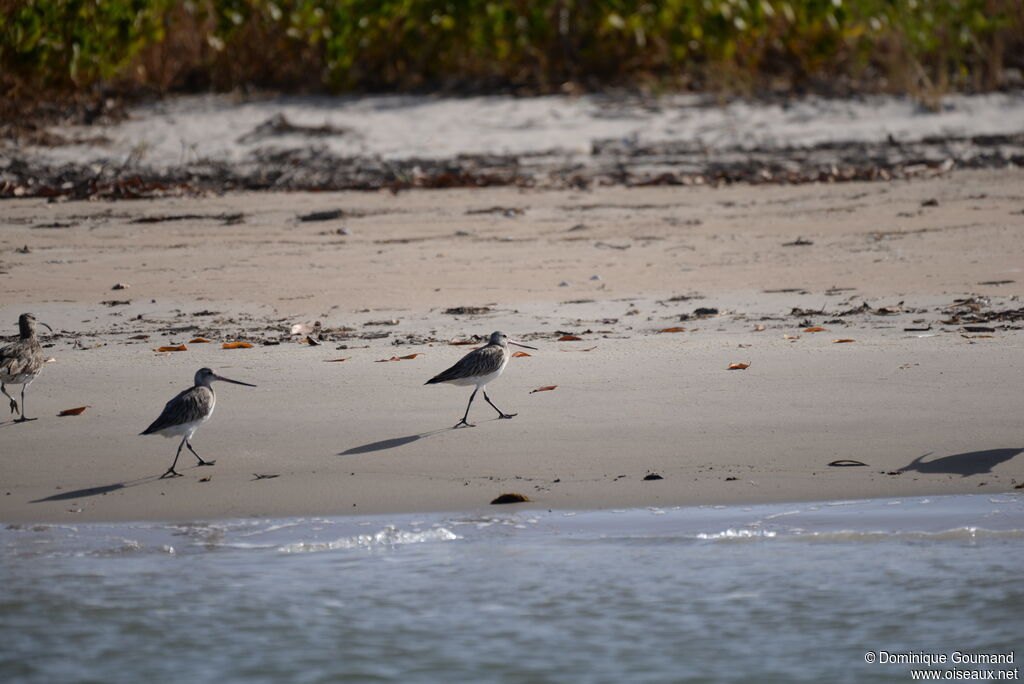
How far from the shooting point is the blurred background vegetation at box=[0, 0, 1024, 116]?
15797 millimetres

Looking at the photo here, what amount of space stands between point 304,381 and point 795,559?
3.00 metres

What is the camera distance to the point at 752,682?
507cm

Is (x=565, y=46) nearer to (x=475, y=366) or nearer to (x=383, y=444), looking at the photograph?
(x=475, y=366)

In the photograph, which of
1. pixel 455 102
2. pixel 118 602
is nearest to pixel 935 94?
pixel 455 102

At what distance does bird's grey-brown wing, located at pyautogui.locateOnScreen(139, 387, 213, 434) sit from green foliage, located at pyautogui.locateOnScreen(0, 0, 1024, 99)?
10.0m

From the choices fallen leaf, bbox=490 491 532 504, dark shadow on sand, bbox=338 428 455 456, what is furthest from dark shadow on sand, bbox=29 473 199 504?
fallen leaf, bbox=490 491 532 504

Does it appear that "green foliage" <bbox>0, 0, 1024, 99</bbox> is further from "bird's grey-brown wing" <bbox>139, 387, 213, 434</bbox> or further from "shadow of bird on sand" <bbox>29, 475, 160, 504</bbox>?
"shadow of bird on sand" <bbox>29, 475, 160, 504</bbox>

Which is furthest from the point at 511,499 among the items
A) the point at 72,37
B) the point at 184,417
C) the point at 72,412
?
the point at 72,37

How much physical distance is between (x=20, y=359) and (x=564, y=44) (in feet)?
34.9

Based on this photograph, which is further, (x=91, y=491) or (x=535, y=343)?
(x=535, y=343)

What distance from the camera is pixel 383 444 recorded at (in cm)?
646

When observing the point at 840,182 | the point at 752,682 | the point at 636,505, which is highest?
the point at 840,182

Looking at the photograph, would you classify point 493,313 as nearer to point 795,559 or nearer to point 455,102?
point 795,559

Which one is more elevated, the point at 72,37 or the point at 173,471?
the point at 72,37
